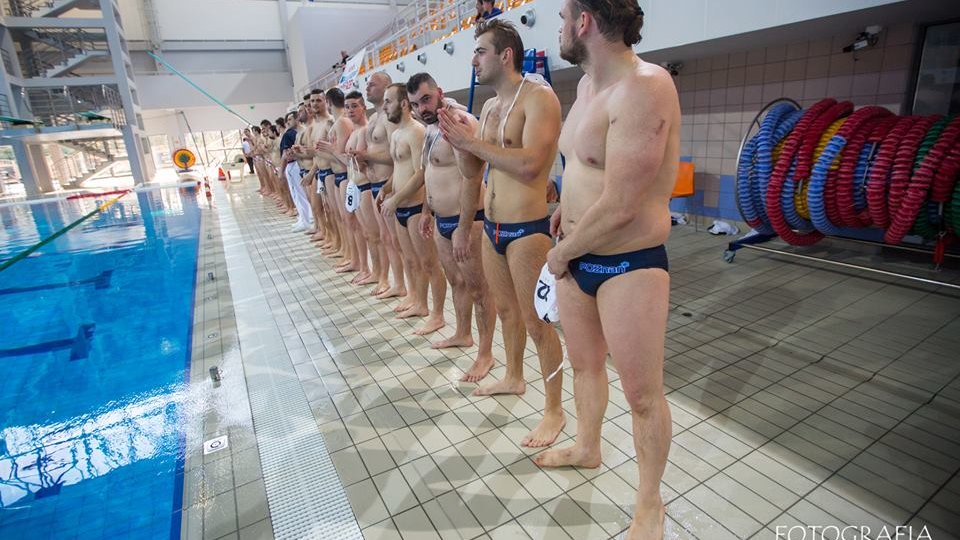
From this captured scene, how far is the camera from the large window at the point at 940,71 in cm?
465

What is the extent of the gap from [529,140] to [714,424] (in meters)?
1.80

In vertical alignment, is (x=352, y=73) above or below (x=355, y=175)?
above

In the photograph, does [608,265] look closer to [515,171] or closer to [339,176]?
[515,171]

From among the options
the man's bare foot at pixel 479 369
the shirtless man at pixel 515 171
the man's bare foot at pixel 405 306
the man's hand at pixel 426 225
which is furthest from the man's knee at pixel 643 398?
the man's bare foot at pixel 405 306

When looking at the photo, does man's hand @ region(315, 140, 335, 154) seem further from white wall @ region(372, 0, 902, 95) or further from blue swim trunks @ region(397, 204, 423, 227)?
white wall @ region(372, 0, 902, 95)

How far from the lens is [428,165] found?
3.28 m

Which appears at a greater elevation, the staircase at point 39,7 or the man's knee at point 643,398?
the staircase at point 39,7

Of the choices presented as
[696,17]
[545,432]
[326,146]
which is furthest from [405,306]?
[696,17]

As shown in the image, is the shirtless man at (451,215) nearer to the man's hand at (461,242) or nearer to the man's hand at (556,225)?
the man's hand at (461,242)

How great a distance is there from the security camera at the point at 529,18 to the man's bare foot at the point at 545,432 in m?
5.65

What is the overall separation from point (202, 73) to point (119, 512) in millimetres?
28514

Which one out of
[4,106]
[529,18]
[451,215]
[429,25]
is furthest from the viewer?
[4,106]

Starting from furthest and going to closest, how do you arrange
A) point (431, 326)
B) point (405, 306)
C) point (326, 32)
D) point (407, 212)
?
1. point (326, 32)
2. point (405, 306)
3. point (431, 326)
4. point (407, 212)

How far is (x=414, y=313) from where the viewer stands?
457 cm
